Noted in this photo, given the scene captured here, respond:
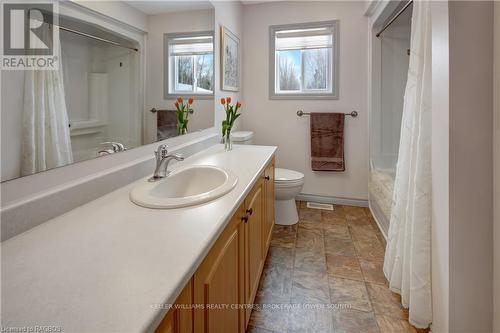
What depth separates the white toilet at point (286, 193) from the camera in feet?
8.40

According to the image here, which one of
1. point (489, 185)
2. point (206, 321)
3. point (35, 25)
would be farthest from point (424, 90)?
point (35, 25)

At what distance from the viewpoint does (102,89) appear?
1.09m

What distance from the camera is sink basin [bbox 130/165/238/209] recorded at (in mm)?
999

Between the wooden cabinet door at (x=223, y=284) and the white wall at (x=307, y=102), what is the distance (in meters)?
2.31

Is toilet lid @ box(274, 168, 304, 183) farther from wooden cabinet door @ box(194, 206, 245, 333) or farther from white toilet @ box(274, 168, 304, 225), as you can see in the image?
wooden cabinet door @ box(194, 206, 245, 333)

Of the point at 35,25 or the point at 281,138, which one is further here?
the point at 281,138

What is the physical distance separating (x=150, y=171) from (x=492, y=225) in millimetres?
1547

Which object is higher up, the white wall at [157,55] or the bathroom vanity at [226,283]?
the white wall at [157,55]

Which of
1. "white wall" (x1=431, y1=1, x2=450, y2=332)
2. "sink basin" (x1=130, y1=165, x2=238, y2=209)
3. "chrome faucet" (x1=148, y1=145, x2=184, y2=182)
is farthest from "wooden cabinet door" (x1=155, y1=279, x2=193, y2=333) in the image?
"white wall" (x1=431, y1=1, x2=450, y2=332)

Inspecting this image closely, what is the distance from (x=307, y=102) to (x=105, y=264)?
2.97m

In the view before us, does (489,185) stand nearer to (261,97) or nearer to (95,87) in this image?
(95,87)

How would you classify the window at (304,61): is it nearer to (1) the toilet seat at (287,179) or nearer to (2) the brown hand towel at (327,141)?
(2) the brown hand towel at (327,141)

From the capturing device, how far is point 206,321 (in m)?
0.78

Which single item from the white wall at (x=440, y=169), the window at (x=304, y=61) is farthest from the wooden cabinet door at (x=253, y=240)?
the window at (x=304, y=61)
